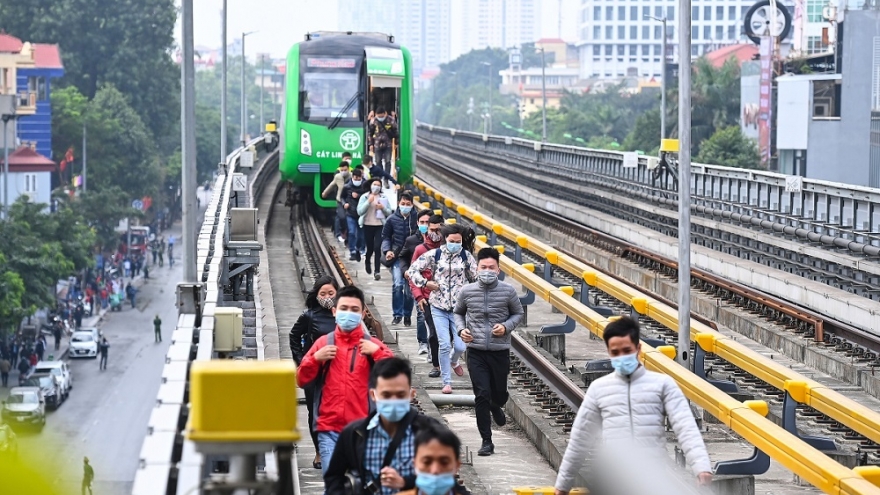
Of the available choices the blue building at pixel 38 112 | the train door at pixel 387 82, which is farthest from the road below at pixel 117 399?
the train door at pixel 387 82

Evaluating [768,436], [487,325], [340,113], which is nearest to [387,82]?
[340,113]

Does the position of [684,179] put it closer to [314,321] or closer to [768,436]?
[768,436]

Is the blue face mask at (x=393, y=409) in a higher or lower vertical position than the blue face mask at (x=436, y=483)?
higher

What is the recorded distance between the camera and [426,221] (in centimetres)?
1747

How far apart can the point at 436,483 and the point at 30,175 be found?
86.6 metres

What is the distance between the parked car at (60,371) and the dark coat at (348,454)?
57.5m

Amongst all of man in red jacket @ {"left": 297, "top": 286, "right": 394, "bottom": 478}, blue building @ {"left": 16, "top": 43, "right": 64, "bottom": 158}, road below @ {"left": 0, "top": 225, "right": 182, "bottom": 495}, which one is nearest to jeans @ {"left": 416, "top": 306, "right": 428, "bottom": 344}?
man in red jacket @ {"left": 297, "top": 286, "right": 394, "bottom": 478}

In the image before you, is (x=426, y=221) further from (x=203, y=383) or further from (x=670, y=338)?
(x=203, y=383)

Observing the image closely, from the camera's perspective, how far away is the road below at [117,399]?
173 feet

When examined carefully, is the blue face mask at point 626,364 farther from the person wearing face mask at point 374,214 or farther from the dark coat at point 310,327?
the person wearing face mask at point 374,214

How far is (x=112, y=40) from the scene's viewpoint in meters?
115

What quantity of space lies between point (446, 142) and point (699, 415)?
234ft

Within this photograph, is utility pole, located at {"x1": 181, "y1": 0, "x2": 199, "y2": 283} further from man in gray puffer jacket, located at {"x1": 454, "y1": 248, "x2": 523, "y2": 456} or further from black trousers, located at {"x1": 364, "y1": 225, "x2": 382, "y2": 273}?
man in gray puffer jacket, located at {"x1": 454, "y1": 248, "x2": 523, "y2": 456}

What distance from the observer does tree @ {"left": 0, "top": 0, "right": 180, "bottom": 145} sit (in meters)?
111
